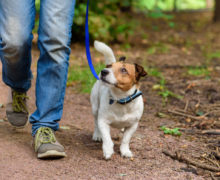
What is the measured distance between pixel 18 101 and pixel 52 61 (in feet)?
2.69

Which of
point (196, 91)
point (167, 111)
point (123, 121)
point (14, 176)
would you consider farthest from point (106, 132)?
point (196, 91)

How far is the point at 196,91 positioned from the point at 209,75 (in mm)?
993

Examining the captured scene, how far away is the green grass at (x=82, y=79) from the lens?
19.0 feet

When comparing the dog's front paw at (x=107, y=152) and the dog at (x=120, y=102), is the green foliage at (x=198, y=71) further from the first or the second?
the dog's front paw at (x=107, y=152)

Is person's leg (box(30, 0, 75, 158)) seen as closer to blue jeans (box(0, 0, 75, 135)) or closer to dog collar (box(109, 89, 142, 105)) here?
blue jeans (box(0, 0, 75, 135))

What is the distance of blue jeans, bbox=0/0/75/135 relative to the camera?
9.71 ft

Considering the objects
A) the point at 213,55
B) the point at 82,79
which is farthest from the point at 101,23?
the point at 82,79

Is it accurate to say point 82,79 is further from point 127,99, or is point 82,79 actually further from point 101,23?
point 127,99

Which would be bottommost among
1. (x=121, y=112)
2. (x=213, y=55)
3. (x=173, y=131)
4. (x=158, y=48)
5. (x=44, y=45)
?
(x=158, y=48)

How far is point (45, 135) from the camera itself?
3.12m

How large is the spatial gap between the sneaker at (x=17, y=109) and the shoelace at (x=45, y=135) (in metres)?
0.58

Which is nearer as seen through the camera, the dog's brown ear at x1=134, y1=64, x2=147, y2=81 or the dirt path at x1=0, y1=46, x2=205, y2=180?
the dirt path at x1=0, y1=46, x2=205, y2=180

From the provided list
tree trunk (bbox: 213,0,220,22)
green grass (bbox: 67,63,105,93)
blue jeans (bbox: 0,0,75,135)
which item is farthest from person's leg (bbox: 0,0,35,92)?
tree trunk (bbox: 213,0,220,22)

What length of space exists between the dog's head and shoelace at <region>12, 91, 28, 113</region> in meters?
1.00
